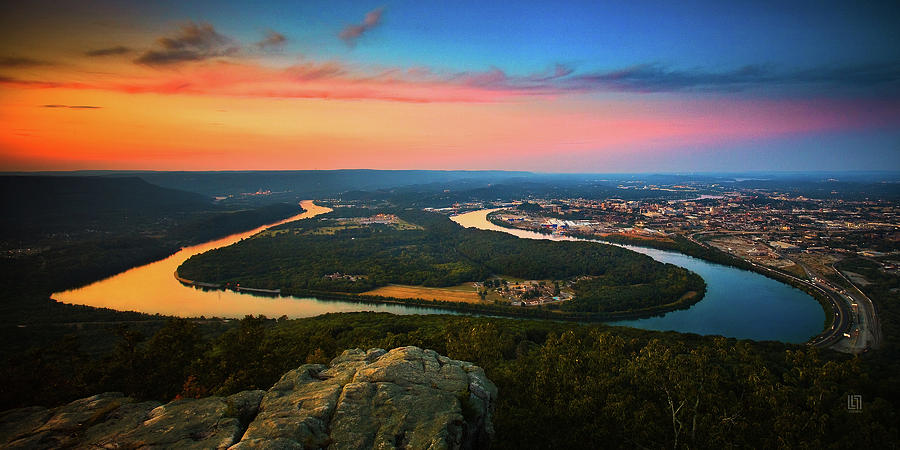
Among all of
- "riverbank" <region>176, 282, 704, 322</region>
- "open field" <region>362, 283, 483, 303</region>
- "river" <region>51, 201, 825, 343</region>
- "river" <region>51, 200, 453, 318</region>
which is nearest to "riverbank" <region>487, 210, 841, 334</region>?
"river" <region>51, 201, 825, 343</region>

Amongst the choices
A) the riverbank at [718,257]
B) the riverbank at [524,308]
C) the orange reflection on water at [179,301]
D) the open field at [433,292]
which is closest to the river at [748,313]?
the riverbank at [718,257]

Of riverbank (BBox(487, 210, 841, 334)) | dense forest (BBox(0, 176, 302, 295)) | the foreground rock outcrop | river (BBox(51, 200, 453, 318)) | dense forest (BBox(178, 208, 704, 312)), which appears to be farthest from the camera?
dense forest (BBox(0, 176, 302, 295))

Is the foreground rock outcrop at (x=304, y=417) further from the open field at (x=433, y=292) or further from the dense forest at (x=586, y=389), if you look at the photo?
the open field at (x=433, y=292)

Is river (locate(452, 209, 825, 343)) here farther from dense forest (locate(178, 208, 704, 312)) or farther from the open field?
the open field

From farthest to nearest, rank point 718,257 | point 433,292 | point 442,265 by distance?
point 718,257 → point 442,265 → point 433,292

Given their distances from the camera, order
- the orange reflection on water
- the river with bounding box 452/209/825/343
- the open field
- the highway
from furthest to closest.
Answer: the open field < the orange reflection on water < the river with bounding box 452/209/825/343 < the highway
